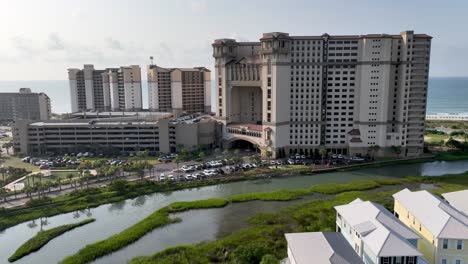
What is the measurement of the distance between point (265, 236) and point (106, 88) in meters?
62.2

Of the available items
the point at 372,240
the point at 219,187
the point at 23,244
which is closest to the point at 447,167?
the point at 219,187

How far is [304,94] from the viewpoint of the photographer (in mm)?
49281

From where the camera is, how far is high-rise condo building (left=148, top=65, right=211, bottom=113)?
2810 inches

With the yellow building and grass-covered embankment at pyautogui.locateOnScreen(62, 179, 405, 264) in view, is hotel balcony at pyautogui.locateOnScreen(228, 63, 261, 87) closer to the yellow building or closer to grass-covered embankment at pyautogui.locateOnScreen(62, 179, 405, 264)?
grass-covered embankment at pyautogui.locateOnScreen(62, 179, 405, 264)

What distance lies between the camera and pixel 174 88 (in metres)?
71.8

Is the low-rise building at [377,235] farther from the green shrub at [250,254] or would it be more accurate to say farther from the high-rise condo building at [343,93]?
the high-rise condo building at [343,93]

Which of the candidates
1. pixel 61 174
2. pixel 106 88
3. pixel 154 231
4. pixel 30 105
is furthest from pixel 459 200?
pixel 30 105

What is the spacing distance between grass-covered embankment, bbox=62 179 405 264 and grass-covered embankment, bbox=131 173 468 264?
2147 mm

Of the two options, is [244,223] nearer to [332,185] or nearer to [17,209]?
[332,185]

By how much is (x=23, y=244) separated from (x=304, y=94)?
1407 inches

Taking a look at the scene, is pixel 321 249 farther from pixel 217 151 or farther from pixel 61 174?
pixel 217 151

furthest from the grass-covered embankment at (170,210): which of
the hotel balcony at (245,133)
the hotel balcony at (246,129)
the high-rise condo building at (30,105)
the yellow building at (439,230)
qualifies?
the high-rise condo building at (30,105)

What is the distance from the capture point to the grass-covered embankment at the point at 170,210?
2372 centimetres

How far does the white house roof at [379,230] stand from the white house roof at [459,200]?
22.6 feet
